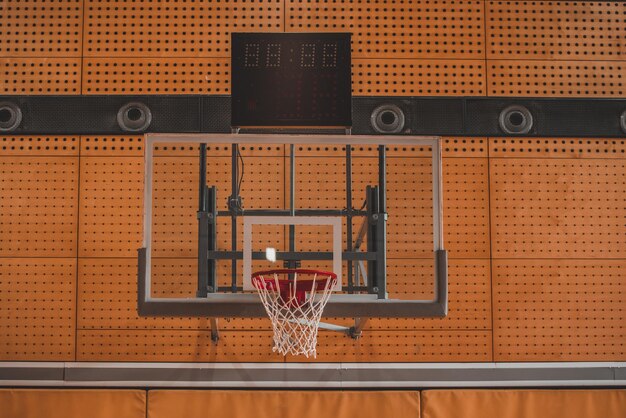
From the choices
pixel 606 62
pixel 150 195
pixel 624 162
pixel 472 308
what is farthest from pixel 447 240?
pixel 150 195

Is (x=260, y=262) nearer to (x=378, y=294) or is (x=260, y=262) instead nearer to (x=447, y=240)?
(x=378, y=294)

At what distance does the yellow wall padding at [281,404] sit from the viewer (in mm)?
5637

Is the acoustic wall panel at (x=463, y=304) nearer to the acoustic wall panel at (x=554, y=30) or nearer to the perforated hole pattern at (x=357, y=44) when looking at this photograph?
the perforated hole pattern at (x=357, y=44)

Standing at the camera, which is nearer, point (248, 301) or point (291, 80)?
point (248, 301)

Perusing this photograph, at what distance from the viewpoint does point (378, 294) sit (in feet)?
15.2

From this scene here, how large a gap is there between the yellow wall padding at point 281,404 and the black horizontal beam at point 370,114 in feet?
7.12

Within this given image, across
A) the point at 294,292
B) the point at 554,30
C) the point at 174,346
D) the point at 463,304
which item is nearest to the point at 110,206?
the point at 174,346

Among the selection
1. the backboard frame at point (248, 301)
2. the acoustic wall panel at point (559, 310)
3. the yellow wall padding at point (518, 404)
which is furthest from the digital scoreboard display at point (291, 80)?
the yellow wall padding at point (518, 404)

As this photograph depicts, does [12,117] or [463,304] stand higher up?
[12,117]

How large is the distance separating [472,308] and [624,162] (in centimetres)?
186

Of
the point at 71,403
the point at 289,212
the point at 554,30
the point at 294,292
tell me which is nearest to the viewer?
the point at 294,292

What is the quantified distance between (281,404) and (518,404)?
190cm

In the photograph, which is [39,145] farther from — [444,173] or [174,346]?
[444,173]

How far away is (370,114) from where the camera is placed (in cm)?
610
